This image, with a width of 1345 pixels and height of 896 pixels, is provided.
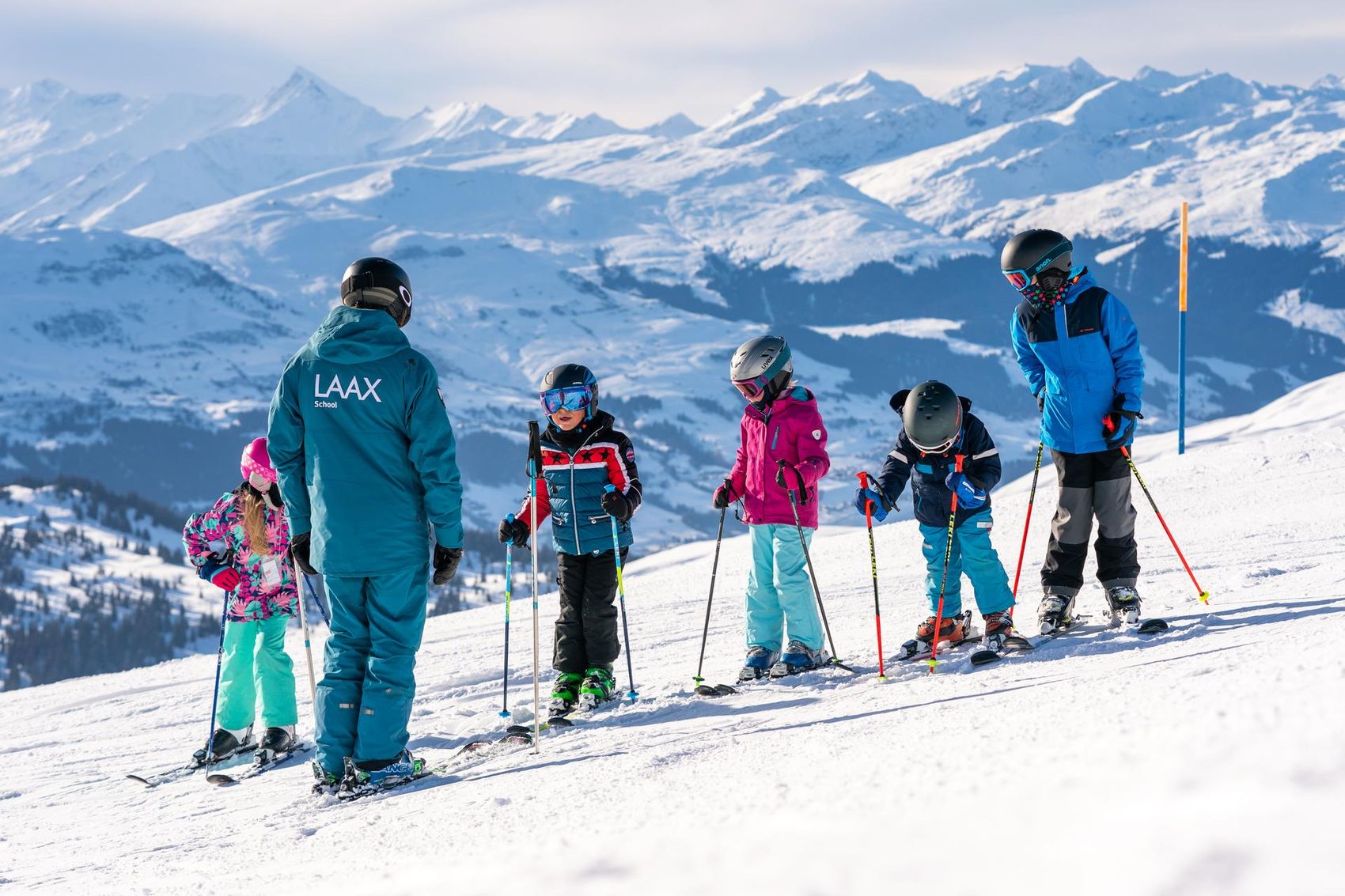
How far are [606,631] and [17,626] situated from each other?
477ft

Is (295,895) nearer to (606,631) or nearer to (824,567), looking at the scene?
(606,631)

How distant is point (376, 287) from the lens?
5156mm

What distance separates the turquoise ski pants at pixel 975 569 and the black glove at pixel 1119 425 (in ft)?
2.59

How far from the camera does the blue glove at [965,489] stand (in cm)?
593

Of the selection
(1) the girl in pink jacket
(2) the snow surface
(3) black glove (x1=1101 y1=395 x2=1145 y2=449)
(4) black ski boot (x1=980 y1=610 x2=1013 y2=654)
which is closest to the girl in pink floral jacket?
(2) the snow surface

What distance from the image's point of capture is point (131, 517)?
526 feet

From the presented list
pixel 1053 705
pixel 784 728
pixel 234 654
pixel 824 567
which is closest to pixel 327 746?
pixel 234 654

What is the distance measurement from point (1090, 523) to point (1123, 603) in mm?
515

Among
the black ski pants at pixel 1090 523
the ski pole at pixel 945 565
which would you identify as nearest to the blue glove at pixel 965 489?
the ski pole at pixel 945 565

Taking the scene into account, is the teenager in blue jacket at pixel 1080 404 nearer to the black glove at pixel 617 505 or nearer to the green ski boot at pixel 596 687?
the black glove at pixel 617 505

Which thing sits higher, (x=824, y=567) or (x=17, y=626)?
(x=824, y=567)

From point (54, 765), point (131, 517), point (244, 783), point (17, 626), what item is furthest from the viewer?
point (131, 517)

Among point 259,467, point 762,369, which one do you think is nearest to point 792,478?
point 762,369

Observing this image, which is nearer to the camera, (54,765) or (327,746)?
(327,746)
